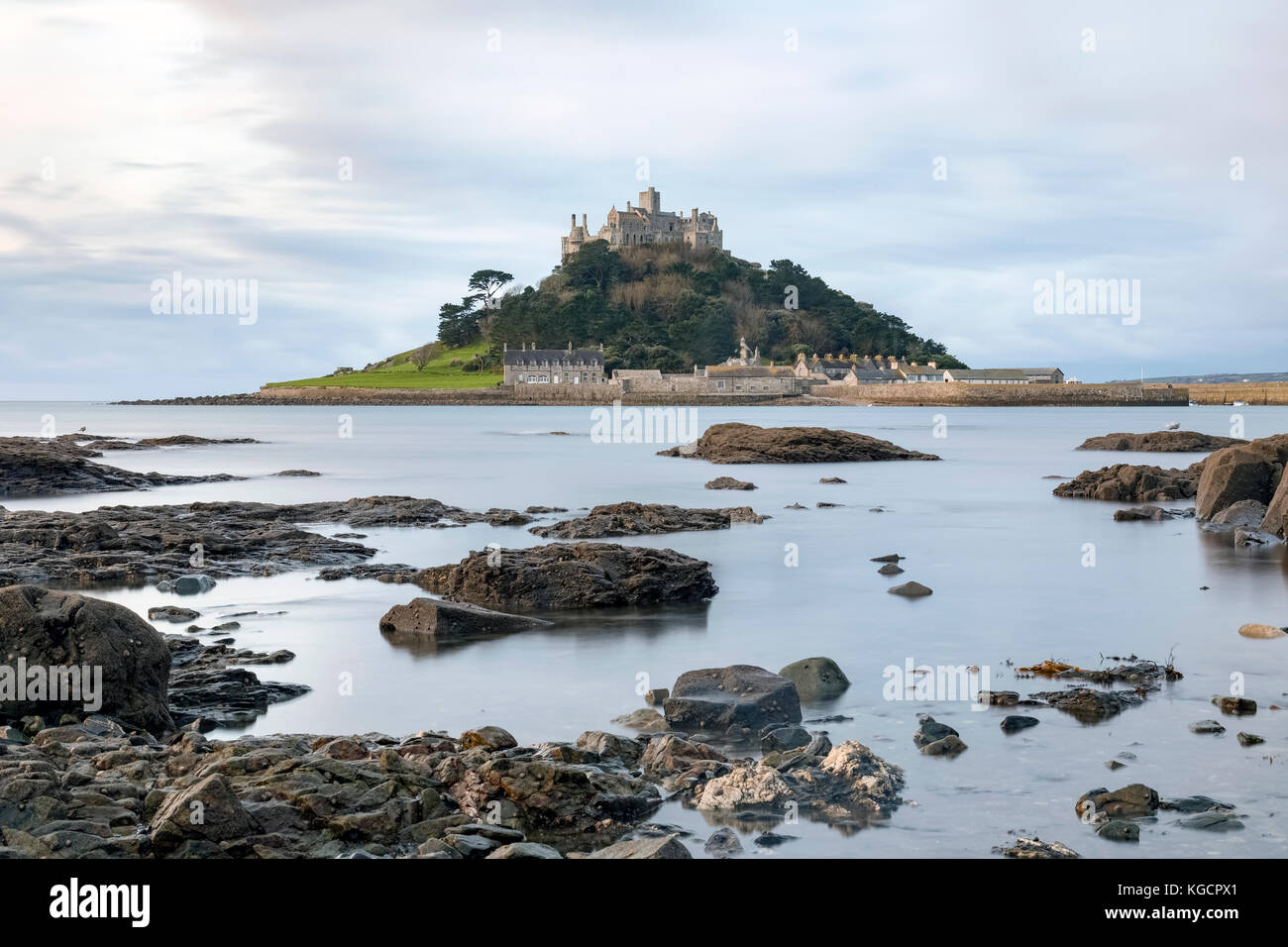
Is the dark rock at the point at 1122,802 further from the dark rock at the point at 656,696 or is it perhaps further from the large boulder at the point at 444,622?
the large boulder at the point at 444,622

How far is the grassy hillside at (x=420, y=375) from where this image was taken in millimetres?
157500

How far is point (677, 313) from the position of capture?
154 meters

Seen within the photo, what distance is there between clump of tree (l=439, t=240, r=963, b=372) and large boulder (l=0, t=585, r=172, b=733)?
138002mm

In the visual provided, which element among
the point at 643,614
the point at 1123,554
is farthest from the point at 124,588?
the point at 1123,554

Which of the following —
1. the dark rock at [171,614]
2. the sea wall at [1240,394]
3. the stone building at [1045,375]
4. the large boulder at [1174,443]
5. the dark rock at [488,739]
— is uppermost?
the stone building at [1045,375]

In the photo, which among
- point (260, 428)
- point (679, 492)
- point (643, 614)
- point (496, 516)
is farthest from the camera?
point (260, 428)

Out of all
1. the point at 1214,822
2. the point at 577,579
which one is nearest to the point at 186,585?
the point at 577,579

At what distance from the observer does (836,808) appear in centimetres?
733

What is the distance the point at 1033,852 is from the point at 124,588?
1329 centimetres

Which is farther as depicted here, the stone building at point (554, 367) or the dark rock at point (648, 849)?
the stone building at point (554, 367)

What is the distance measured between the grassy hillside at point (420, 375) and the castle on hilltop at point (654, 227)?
76.4ft

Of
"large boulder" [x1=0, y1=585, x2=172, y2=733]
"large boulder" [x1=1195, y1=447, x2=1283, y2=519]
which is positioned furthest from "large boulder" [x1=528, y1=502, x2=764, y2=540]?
"large boulder" [x1=0, y1=585, x2=172, y2=733]

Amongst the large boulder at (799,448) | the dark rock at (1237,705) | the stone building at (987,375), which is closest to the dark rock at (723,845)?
the dark rock at (1237,705)
